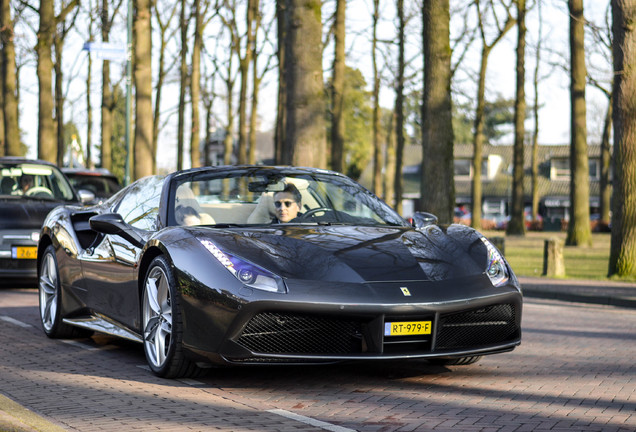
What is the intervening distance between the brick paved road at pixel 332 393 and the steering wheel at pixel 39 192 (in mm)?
5694

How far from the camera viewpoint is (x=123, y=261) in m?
6.98

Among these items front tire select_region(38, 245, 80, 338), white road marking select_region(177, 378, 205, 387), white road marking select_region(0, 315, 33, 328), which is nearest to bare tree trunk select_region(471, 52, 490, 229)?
white road marking select_region(0, 315, 33, 328)

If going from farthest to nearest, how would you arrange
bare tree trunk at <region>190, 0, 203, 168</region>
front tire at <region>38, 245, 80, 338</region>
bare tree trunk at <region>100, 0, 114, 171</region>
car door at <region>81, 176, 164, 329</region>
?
1. bare tree trunk at <region>190, 0, 203, 168</region>
2. bare tree trunk at <region>100, 0, 114, 171</region>
3. front tire at <region>38, 245, 80, 338</region>
4. car door at <region>81, 176, 164, 329</region>

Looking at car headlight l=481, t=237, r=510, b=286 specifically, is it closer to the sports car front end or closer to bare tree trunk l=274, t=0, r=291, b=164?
the sports car front end

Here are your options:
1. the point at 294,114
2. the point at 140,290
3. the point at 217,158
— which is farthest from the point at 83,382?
the point at 217,158

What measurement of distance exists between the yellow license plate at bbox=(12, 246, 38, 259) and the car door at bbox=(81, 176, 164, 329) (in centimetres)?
496

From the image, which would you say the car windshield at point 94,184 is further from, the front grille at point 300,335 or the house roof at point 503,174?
the house roof at point 503,174

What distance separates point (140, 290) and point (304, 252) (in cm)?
139

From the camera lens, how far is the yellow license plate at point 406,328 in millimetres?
5539

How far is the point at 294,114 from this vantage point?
1562 cm

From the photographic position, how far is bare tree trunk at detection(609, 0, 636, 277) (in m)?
16.2

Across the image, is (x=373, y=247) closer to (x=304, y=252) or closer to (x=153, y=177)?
(x=304, y=252)

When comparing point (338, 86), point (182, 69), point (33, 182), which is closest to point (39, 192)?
point (33, 182)

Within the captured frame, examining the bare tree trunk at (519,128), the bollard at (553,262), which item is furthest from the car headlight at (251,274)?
the bare tree trunk at (519,128)
